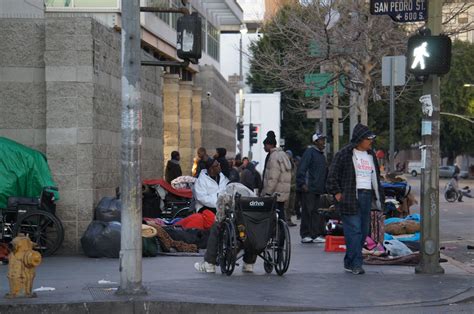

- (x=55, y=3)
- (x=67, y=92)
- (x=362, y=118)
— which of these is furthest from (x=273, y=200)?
(x=55, y=3)

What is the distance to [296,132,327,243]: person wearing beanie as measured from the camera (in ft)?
51.8

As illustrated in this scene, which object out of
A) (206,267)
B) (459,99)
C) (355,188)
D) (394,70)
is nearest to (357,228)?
(355,188)

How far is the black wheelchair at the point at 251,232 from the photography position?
A: 10.9 metres

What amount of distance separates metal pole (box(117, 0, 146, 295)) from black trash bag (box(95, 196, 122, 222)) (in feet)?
14.7

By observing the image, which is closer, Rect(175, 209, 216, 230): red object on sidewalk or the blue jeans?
the blue jeans

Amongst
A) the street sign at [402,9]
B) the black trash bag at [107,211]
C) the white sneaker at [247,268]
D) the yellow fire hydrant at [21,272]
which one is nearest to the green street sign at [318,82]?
the black trash bag at [107,211]

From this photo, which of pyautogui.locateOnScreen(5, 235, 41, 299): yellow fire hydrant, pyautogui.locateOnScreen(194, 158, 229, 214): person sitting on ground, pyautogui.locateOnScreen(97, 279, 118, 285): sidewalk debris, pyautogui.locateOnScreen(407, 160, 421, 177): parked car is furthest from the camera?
pyautogui.locateOnScreen(407, 160, 421, 177): parked car

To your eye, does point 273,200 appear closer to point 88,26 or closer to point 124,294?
point 124,294

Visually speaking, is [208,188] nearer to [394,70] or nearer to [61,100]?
[61,100]

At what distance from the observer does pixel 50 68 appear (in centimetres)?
1334

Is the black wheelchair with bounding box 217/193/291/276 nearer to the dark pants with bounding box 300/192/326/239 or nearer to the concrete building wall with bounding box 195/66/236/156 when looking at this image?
the dark pants with bounding box 300/192/326/239

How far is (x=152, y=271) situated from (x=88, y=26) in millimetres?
4213

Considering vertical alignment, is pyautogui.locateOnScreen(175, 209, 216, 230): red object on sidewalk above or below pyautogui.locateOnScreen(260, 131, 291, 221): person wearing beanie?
below

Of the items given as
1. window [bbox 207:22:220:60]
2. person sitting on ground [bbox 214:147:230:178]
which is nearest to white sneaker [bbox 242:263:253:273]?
person sitting on ground [bbox 214:147:230:178]
